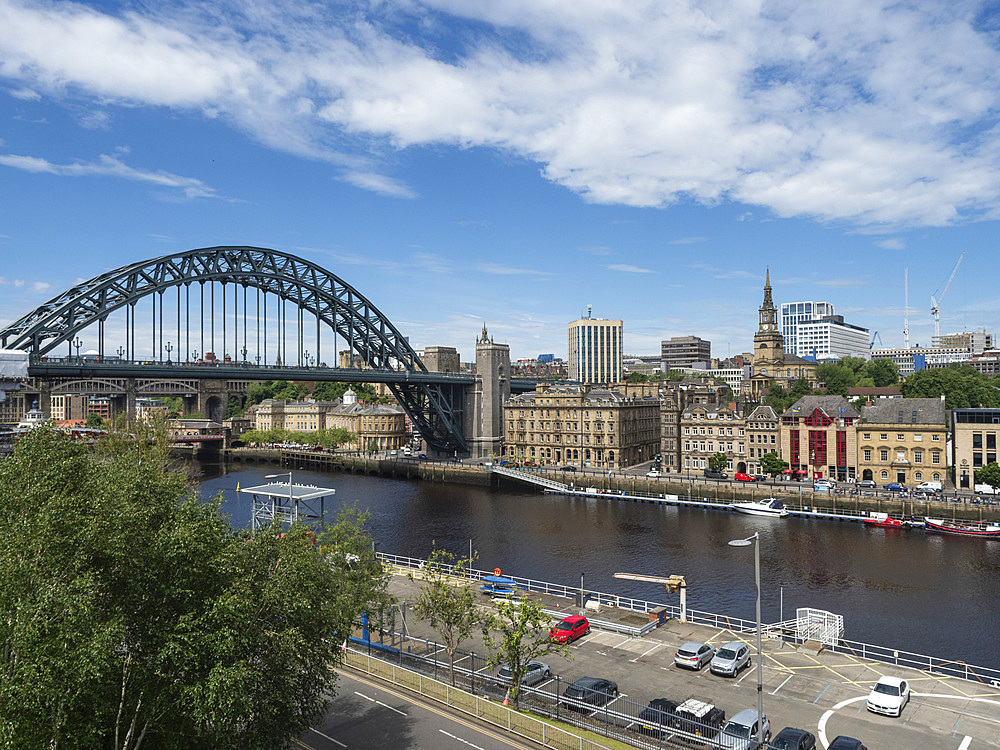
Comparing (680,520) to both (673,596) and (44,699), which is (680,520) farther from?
(44,699)

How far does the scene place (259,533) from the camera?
63.8ft

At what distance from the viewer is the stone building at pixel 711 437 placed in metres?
90.6

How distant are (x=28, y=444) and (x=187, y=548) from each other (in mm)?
7918

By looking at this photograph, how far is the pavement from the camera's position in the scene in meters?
23.1

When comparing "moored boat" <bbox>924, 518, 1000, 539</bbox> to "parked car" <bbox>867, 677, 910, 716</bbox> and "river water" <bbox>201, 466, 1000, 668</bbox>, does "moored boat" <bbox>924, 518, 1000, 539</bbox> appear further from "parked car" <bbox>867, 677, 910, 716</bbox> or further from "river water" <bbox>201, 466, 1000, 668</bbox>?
"parked car" <bbox>867, 677, 910, 716</bbox>

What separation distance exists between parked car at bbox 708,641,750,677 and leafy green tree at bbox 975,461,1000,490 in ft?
184

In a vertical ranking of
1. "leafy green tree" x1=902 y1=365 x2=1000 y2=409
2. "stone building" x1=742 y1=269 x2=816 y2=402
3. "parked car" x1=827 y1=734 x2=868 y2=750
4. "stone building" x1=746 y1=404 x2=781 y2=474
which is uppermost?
"stone building" x1=742 y1=269 x2=816 y2=402

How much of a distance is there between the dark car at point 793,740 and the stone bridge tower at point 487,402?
95.6 metres

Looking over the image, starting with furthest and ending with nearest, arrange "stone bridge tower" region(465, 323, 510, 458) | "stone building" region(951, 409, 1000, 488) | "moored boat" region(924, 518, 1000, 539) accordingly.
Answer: "stone bridge tower" region(465, 323, 510, 458) → "stone building" region(951, 409, 1000, 488) → "moored boat" region(924, 518, 1000, 539)

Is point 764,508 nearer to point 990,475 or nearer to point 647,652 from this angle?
point 990,475

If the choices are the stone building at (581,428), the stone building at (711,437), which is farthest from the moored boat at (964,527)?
the stone building at (581,428)

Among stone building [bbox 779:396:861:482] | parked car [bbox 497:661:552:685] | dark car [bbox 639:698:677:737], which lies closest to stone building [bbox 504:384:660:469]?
stone building [bbox 779:396:861:482]

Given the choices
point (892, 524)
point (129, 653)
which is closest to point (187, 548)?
point (129, 653)

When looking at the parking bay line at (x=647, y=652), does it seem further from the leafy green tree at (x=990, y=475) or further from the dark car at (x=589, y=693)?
the leafy green tree at (x=990, y=475)
